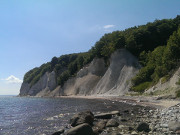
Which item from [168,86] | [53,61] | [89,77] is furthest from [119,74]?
[53,61]

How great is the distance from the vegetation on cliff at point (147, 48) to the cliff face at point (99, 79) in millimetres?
3581

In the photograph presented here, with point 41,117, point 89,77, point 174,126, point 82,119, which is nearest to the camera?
point 174,126

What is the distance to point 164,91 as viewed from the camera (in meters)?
40.2

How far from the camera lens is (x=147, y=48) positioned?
76.8 meters

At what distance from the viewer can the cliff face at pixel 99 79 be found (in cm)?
6687

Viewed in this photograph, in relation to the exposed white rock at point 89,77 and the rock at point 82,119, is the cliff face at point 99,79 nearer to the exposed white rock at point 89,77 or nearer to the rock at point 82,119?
the exposed white rock at point 89,77

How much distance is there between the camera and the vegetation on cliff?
47600 mm

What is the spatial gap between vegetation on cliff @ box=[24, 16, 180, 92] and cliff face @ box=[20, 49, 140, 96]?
358cm

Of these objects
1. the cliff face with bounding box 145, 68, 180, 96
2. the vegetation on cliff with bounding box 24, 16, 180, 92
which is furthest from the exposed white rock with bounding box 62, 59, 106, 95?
the cliff face with bounding box 145, 68, 180, 96

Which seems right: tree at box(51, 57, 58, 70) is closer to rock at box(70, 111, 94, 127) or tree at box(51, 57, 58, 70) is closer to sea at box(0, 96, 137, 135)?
sea at box(0, 96, 137, 135)

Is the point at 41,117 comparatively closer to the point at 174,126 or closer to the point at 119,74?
the point at 174,126

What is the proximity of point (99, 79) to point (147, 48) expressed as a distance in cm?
2579

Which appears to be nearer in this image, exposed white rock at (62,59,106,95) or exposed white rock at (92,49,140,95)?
exposed white rock at (92,49,140,95)

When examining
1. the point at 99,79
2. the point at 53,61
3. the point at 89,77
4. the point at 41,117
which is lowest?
the point at 41,117
